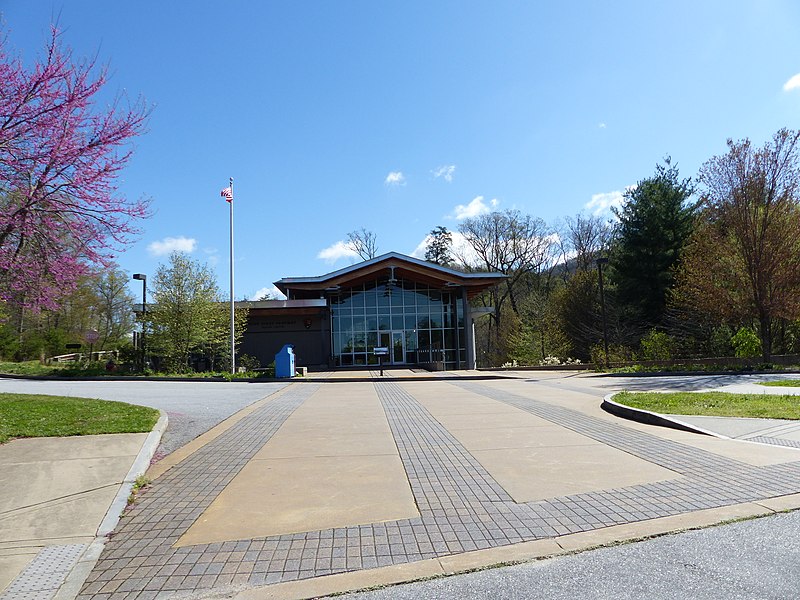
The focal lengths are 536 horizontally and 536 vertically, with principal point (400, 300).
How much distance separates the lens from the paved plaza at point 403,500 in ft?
12.6

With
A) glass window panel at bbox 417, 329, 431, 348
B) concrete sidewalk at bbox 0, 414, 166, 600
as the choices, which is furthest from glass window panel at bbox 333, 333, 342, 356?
concrete sidewalk at bbox 0, 414, 166, 600

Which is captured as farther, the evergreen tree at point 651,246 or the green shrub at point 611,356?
the evergreen tree at point 651,246

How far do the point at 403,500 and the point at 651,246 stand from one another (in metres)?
36.0

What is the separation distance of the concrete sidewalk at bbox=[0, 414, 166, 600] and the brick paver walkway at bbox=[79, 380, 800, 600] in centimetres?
19

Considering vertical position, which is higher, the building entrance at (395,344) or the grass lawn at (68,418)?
the building entrance at (395,344)

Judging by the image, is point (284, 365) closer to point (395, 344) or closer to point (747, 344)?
point (395, 344)

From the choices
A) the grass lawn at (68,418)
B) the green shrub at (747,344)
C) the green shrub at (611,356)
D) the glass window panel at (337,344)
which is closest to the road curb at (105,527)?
the grass lawn at (68,418)

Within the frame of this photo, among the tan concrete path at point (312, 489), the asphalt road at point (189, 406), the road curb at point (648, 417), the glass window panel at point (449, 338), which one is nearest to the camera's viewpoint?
the tan concrete path at point (312, 489)

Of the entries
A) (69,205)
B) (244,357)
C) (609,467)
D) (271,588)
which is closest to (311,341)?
(244,357)

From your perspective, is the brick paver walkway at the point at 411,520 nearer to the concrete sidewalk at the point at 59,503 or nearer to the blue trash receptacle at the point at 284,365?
the concrete sidewalk at the point at 59,503

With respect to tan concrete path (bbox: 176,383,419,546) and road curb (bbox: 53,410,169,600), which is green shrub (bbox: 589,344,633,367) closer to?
tan concrete path (bbox: 176,383,419,546)

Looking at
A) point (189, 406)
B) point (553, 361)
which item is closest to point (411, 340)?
point (553, 361)

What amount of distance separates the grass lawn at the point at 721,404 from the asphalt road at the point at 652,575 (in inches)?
251

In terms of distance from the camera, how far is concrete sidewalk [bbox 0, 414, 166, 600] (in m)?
3.81
